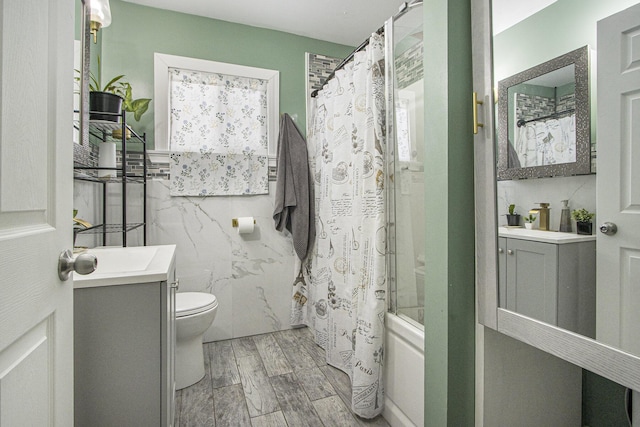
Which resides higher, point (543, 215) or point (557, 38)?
point (557, 38)

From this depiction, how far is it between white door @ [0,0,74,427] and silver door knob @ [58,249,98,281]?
21 mm

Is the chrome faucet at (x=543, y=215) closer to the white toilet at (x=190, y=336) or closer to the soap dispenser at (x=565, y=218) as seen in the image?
the soap dispenser at (x=565, y=218)

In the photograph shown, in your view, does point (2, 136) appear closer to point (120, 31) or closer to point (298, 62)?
point (120, 31)

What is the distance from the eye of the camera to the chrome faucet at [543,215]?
0.92 metres

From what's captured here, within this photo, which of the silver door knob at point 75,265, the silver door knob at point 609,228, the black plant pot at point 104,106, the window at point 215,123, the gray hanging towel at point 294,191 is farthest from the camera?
the gray hanging towel at point 294,191

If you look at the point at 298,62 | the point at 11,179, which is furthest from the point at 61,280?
the point at 298,62

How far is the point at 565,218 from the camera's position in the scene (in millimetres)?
875

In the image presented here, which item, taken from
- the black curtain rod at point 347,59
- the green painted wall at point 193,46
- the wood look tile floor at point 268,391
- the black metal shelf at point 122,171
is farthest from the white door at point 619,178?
the green painted wall at point 193,46

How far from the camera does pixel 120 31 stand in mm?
2262

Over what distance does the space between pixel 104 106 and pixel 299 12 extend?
5.07 feet

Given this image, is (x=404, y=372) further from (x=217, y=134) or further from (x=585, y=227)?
(x=217, y=134)

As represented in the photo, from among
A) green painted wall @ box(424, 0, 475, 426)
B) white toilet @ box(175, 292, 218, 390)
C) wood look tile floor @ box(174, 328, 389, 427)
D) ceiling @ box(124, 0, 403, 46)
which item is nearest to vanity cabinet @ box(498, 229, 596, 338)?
green painted wall @ box(424, 0, 475, 426)

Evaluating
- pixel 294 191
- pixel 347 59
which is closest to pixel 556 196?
pixel 347 59

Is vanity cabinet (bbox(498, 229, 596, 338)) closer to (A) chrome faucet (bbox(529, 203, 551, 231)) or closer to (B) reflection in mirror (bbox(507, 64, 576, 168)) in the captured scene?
(A) chrome faucet (bbox(529, 203, 551, 231))
